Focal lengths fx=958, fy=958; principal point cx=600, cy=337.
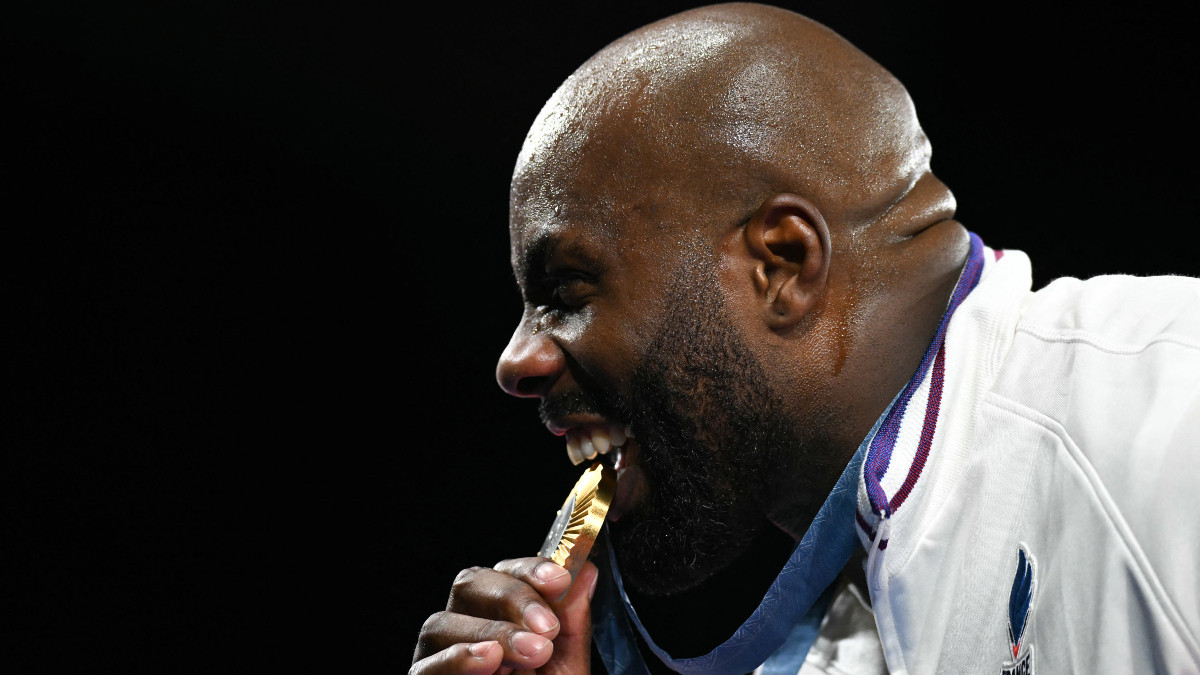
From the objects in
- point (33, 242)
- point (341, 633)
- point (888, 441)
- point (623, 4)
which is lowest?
point (341, 633)

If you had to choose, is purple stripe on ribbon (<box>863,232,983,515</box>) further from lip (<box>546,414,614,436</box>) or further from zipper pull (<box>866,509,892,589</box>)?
lip (<box>546,414,614,436</box>)

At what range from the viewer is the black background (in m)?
1.87

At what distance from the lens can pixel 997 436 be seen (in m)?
0.96

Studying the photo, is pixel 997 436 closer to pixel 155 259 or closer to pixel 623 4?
pixel 623 4

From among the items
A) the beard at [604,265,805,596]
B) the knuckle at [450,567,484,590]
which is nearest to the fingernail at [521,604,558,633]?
the knuckle at [450,567,484,590]

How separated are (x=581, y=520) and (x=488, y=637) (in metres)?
0.20

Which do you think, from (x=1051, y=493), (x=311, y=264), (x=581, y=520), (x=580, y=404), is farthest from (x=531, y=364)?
(x=311, y=264)

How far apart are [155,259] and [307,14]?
0.61 metres

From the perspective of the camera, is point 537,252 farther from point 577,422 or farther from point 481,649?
point 481,649

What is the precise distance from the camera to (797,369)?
3.79ft

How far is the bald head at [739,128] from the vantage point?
1.17m

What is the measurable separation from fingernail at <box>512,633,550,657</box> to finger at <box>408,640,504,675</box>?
2 cm

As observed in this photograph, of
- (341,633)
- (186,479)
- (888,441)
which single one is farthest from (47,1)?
(888,441)

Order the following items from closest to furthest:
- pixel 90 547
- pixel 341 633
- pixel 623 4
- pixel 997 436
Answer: pixel 997 436, pixel 90 547, pixel 341 633, pixel 623 4
